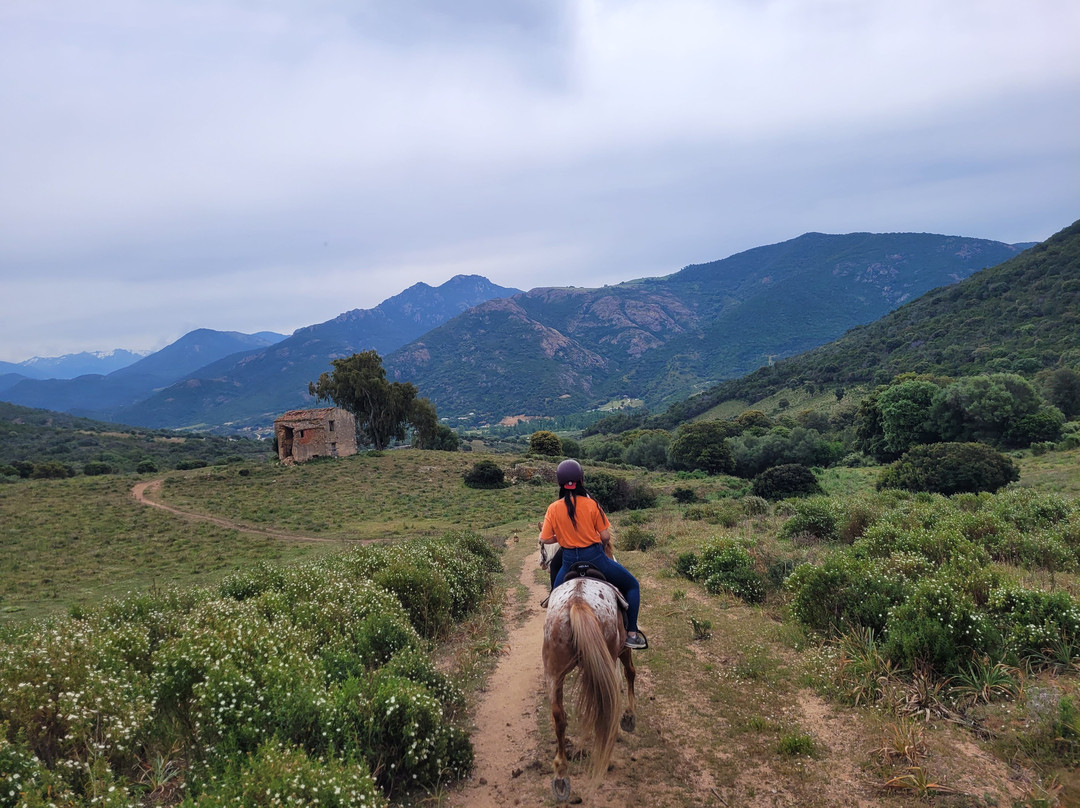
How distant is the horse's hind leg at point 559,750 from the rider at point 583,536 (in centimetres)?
120

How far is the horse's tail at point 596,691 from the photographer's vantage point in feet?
14.7

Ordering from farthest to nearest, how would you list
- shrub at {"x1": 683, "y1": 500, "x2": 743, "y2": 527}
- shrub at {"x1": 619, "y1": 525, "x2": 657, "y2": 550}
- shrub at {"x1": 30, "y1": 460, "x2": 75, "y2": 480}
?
shrub at {"x1": 30, "y1": 460, "x2": 75, "y2": 480}
shrub at {"x1": 683, "y1": 500, "x2": 743, "y2": 527}
shrub at {"x1": 619, "y1": 525, "x2": 657, "y2": 550}

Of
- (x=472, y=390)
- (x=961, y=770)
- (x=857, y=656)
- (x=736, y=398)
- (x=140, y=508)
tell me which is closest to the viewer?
(x=961, y=770)

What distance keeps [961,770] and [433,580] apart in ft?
23.6

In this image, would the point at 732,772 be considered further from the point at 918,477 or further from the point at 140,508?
the point at 140,508

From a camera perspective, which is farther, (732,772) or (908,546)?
(908,546)

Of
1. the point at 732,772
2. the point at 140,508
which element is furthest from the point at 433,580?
the point at 140,508

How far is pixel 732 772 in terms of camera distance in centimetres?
471

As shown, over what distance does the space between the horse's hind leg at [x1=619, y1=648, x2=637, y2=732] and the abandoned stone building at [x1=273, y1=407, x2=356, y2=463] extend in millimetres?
40728

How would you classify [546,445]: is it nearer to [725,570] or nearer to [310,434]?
[310,434]

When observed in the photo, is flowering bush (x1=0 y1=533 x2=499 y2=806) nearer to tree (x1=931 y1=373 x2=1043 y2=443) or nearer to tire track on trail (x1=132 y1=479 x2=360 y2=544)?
tire track on trail (x1=132 y1=479 x2=360 y2=544)

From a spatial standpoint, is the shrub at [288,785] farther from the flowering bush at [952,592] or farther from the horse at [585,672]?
the flowering bush at [952,592]

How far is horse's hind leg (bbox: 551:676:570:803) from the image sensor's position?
4.52 m

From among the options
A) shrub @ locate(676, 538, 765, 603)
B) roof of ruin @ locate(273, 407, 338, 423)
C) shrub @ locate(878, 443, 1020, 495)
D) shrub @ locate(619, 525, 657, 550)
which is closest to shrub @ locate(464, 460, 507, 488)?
roof of ruin @ locate(273, 407, 338, 423)
